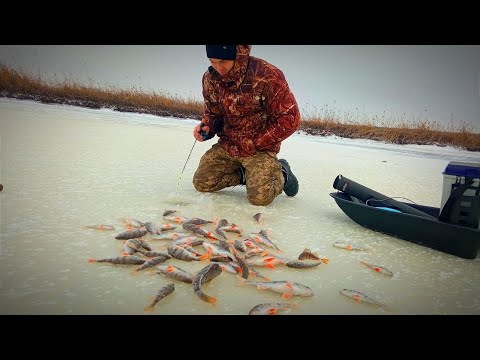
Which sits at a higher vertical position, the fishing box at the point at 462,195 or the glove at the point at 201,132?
the glove at the point at 201,132

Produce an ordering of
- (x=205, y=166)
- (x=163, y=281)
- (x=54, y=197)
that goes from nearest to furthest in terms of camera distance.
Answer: (x=163, y=281), (x=54, y=197), (x=205, y=166)

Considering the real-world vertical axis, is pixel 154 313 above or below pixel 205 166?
below

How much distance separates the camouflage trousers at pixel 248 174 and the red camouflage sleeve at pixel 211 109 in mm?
267

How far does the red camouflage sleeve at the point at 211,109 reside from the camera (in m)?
3.86

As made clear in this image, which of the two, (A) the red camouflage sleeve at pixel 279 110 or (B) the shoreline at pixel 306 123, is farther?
(B) the shoreline at pixel 306 123

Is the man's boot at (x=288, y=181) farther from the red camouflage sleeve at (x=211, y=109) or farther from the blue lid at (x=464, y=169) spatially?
the blue lid at (x=464, y=169)

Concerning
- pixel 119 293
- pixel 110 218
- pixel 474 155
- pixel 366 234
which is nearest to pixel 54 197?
pixel 110 218

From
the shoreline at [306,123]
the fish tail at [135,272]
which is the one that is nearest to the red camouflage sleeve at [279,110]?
the fish tail at [135,272]

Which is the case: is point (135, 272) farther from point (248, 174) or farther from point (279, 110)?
point (279, 110)

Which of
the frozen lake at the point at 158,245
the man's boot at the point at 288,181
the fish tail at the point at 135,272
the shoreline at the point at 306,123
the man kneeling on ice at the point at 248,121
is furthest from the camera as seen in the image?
the shoreline at the point at 306,123

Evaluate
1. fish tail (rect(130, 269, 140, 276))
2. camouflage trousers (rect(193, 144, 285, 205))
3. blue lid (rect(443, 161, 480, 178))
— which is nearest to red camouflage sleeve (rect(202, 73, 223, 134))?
camouflage trousers (rect(193, 144, 285, 205))

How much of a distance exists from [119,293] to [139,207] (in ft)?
5.38
